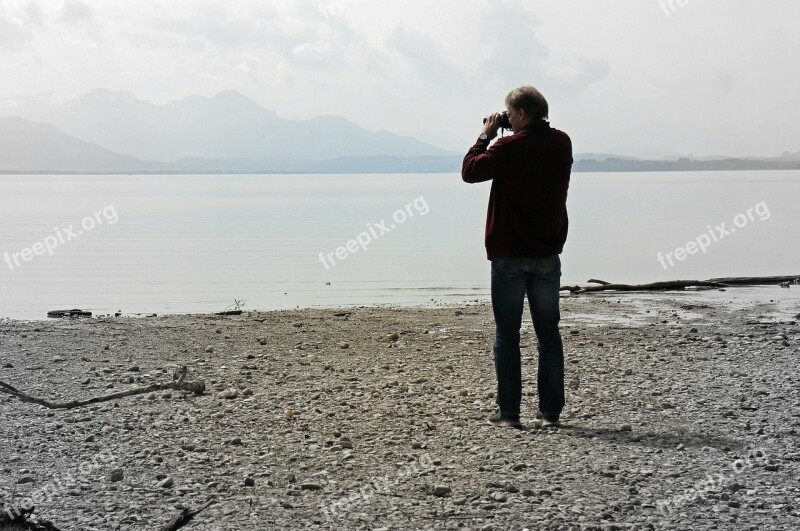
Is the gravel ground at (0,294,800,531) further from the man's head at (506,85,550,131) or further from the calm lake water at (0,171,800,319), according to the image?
the calm lake water at (0,171,800,319)

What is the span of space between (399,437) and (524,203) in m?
2.10

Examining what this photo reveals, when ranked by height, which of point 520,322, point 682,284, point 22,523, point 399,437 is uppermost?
point 682,284

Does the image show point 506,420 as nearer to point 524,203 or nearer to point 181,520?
point 524,203

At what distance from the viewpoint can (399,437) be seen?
7.38 meters

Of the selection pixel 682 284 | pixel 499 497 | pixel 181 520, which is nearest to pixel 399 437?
pixel 499 497

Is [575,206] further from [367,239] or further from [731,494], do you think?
[731,494]

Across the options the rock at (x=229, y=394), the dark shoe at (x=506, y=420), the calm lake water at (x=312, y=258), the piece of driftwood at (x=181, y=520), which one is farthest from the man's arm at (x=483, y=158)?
the calm lake water at (x=312, y=258)

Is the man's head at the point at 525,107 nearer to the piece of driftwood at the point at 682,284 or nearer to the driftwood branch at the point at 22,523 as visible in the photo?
the driftwood branch at the point at 22,523

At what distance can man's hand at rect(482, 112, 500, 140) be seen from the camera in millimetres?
7348

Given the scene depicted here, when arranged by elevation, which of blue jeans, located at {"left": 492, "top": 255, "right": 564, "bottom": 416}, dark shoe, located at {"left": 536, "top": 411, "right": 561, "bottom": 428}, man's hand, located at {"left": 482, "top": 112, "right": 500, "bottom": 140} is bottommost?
dark shoe, located at {"left": 536, "top": 411, "right": 561, "bottom": 428}

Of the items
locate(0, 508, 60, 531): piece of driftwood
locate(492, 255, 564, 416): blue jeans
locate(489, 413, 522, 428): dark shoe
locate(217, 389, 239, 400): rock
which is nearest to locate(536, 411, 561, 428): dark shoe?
locate(492, 255, 564, 416): blue jeans

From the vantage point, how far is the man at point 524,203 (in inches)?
280

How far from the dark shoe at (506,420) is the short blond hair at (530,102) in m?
2.46

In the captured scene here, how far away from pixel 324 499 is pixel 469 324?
945 cm
